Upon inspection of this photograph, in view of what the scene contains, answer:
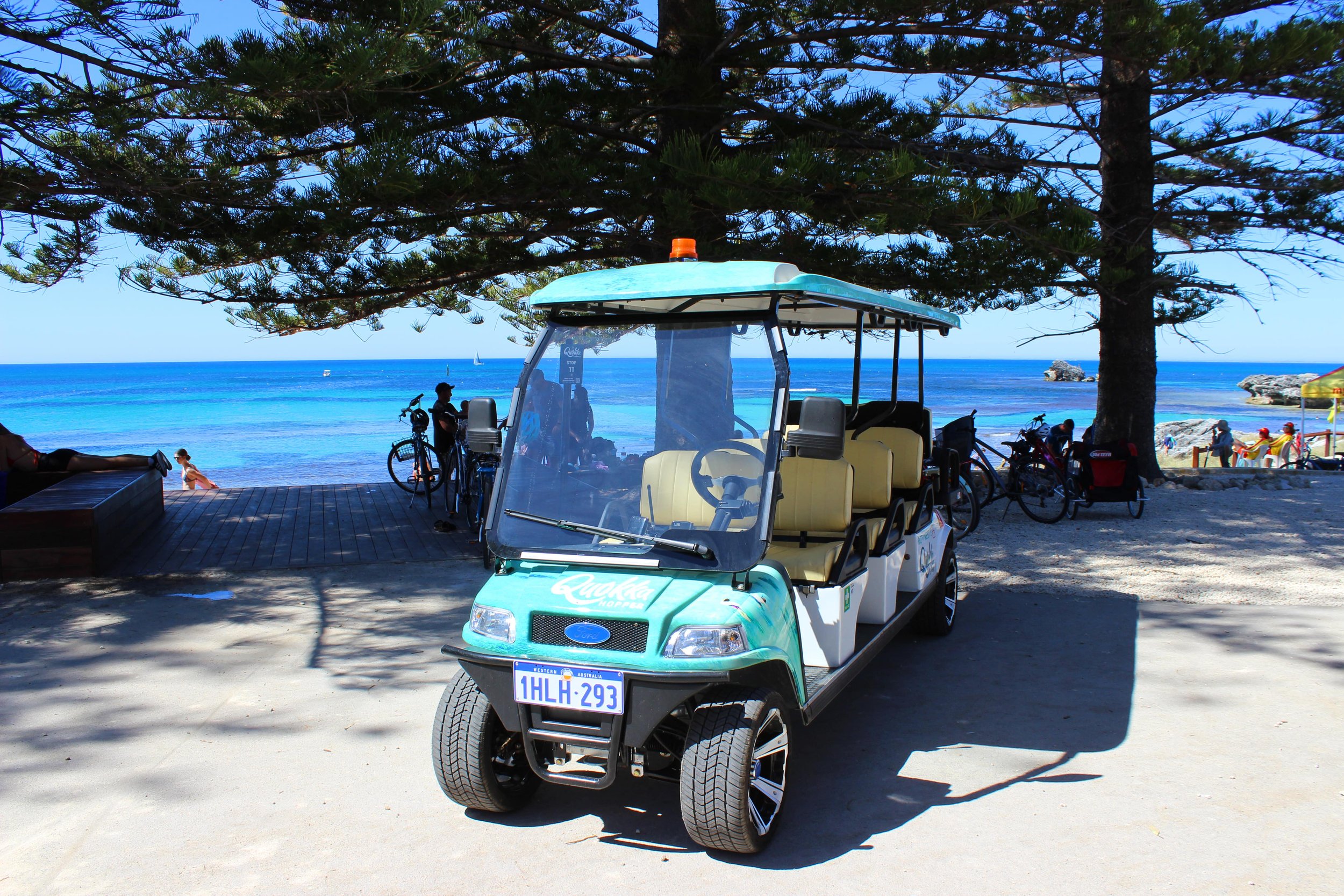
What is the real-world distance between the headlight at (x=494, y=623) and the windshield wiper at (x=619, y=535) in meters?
0.40

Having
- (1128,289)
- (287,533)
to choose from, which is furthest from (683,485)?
(1128,289)

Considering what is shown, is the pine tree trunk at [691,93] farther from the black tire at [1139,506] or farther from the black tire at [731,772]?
the black tire at [731,772]

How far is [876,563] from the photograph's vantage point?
15.4ft

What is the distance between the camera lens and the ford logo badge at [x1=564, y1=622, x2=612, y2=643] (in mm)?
3209

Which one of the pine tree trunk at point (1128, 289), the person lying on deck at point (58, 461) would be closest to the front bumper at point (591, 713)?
the person lying on deck at point (58, 461)

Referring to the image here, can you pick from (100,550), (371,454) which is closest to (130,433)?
(371,454)

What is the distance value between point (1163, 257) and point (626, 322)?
30.2 feet

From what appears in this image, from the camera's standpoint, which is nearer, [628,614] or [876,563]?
[628,614]

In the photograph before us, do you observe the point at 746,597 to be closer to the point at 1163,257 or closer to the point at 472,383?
the point at 1163,257

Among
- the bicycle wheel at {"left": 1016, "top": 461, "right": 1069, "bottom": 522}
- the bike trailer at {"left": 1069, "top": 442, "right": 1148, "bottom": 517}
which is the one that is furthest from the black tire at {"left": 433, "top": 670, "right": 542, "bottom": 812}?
the bike trailer at {"left": 1069, "top": 442, "right": 1148, "bottom": 517}

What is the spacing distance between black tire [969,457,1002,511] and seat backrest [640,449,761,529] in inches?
252

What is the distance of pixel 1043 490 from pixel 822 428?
751 centimetres

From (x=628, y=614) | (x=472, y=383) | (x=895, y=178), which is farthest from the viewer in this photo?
(x=472, y=383)

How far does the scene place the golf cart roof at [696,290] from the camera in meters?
3.53
